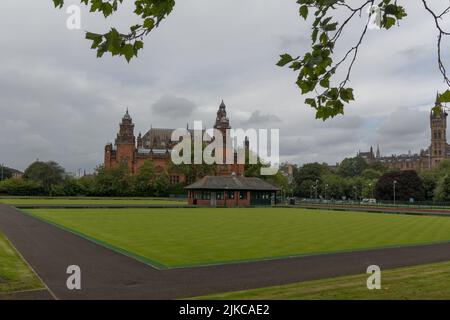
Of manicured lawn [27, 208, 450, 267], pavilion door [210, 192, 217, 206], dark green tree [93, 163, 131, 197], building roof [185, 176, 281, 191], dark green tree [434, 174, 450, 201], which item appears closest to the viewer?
manicured lawn [27, 208, 450, 267]

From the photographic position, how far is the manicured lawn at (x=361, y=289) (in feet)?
34.6

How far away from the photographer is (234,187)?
244 ft

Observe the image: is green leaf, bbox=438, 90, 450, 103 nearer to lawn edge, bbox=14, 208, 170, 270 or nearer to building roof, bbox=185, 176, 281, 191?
lawn edge, bbox=14, 208, 170, 270

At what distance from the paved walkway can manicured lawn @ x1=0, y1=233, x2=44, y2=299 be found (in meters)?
0.35

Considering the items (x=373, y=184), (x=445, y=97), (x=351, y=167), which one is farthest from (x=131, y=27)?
(x=351, y=167)

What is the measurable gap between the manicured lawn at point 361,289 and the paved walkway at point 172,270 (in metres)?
0.97

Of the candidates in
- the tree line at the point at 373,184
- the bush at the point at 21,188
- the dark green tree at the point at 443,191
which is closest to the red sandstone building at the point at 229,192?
the tree line at the point at 373,184

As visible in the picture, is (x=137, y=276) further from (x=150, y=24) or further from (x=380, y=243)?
(x=380, y=243)

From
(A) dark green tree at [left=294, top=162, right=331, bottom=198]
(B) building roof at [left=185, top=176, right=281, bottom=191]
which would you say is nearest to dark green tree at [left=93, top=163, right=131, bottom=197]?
(B) building roof at [left=185, top=176, right=281, bottom=191]

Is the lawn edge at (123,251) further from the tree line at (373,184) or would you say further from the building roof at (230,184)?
the tree line at (373,184)

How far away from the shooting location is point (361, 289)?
11.3 metres

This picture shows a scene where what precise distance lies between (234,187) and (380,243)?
2045 inches

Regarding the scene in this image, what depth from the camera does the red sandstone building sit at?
2889 inches
